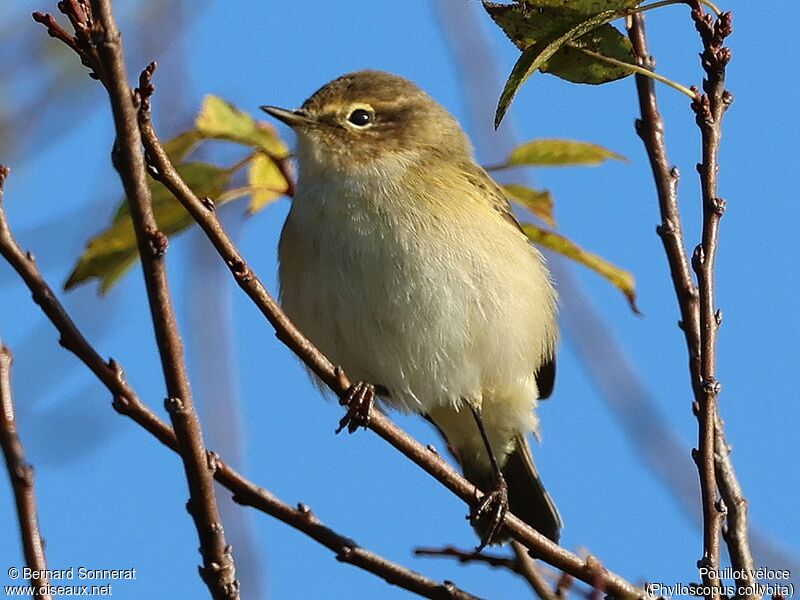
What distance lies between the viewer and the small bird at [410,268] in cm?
423

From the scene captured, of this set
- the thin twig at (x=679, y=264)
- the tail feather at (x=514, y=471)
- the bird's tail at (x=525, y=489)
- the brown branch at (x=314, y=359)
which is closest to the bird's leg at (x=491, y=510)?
the brown branch at (x=314, y=359)

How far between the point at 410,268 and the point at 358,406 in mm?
829

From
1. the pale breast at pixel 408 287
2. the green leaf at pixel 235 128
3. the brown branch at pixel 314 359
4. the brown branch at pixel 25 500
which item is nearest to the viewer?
the brown branch at pixel 25 500

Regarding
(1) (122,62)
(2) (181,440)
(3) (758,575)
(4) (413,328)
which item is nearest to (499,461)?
(4) (413,328)

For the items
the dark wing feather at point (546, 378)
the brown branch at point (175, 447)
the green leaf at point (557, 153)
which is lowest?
the brown branch at point (175, 447)

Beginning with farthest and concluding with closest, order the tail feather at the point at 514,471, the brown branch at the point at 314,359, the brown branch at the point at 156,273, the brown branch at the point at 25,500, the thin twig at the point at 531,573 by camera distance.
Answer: the tail feather at the point at 514,471, the thin twig at the point at 531,573, the brown branch at the point at 314,359, the brown branch at the point at 25,500, the brown branch at the point at 156,273

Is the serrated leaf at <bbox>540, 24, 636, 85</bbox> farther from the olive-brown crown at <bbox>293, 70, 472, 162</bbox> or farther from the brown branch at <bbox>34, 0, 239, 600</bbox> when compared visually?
the olive-brown crown at <bbox>293, 70, 472, 162</bbox>

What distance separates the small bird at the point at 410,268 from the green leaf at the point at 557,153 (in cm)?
52

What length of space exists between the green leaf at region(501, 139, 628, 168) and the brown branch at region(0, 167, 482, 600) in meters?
1.54

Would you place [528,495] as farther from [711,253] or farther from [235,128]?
[711,253]

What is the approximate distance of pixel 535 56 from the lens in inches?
102

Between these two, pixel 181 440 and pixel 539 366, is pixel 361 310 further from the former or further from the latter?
pixel 181 440

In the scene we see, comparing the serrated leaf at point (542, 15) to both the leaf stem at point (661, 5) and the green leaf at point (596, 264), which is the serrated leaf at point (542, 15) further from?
the green leaf at point (596, 264)

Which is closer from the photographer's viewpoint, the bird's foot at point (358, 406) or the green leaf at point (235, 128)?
the bird's foot at point (358, 406)
